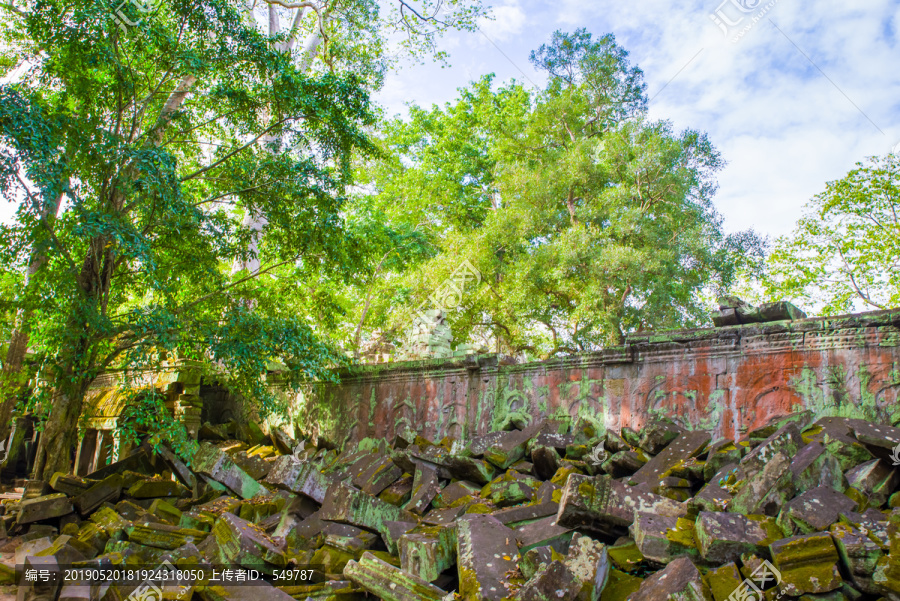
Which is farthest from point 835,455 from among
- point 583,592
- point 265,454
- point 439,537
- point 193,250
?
point 193,250

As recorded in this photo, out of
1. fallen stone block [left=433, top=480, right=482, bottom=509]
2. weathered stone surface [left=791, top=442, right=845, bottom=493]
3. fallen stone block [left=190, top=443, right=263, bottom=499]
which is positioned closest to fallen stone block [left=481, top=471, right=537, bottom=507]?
fallen stone block [left=433, top=480, right=482, bottom=509]

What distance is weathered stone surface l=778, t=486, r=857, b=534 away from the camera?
2.36 meters

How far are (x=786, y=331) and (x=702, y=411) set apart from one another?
0.89m

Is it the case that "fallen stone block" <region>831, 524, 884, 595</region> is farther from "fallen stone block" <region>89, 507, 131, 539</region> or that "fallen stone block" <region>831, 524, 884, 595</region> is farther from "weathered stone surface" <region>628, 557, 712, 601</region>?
"fallen stone block" <region>89, 507, 131, 539</region>

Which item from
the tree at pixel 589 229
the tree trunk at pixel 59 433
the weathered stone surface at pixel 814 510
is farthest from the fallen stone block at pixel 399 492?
the tree at pixel 589 229

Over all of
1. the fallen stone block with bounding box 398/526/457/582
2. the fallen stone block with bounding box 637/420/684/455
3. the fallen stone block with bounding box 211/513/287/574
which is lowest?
the fallen stone block with bounding box 211/513/287/574

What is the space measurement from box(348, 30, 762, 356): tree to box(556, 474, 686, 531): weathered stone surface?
932cm

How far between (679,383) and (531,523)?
2.18m

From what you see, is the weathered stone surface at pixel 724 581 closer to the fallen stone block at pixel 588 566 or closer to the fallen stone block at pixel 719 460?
the fallen stone block at pixel 588 566

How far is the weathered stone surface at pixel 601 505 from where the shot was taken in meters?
2.89

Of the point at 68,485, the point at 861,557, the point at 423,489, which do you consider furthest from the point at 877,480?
the point at 68,485

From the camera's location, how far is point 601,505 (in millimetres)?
2922

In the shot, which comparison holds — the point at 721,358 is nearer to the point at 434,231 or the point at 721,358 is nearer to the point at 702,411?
the point at 702,411

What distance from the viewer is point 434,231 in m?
17.5
